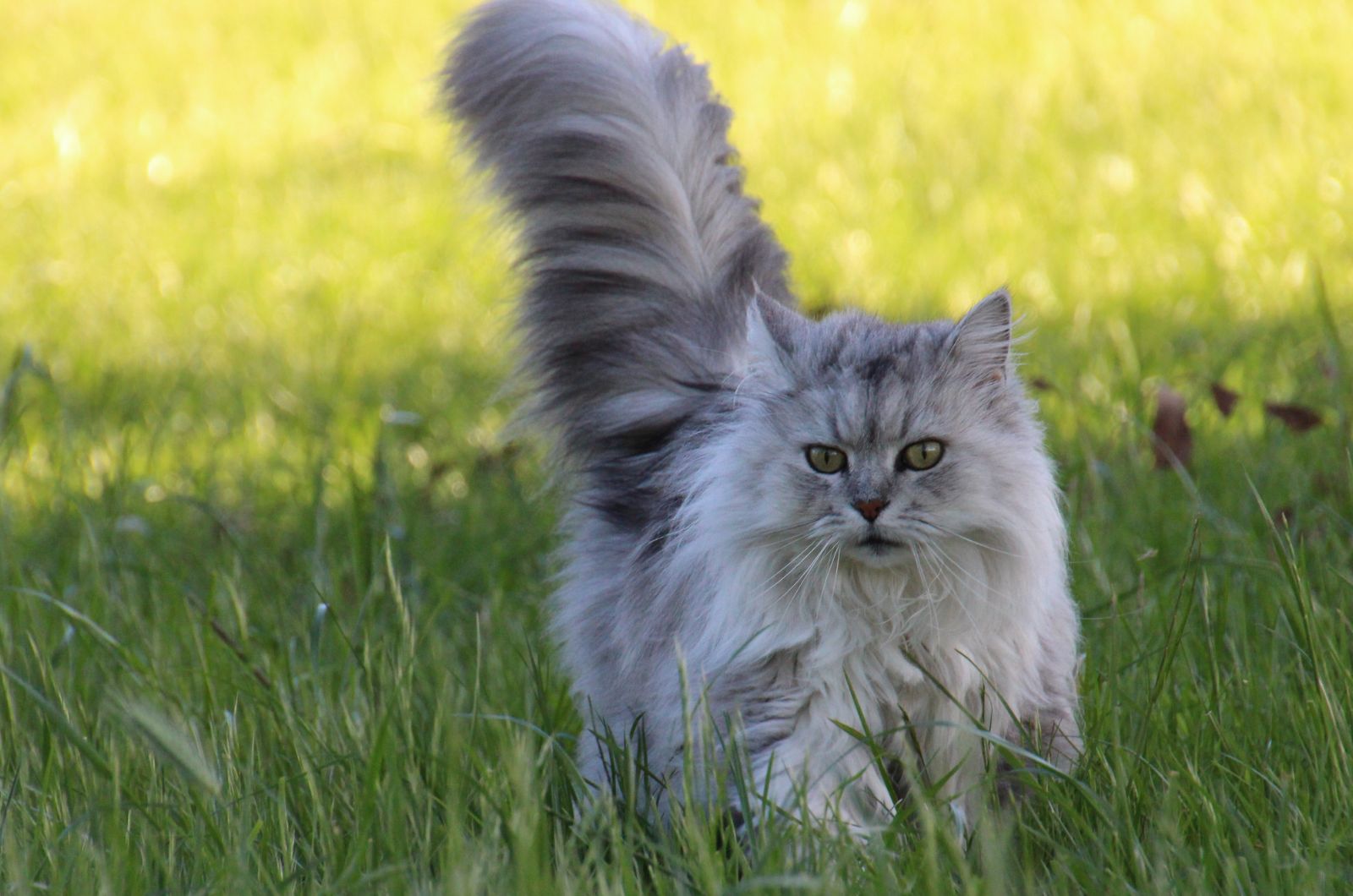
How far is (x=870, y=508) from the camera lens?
8.46 feet

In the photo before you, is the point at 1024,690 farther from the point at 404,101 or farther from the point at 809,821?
the point at 404,101

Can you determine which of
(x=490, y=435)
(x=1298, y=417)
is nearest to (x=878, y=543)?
(x=1298, y=417)

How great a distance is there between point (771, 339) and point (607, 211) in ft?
2.62

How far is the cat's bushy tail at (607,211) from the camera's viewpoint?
3.42m

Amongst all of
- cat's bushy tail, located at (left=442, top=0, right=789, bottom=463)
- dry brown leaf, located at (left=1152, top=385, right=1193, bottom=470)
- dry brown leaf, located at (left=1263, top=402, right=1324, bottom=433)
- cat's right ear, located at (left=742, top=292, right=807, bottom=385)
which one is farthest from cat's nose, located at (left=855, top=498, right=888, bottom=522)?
dry brown leaf, located at (left=1263, top=402, right=1324, bottom=433)

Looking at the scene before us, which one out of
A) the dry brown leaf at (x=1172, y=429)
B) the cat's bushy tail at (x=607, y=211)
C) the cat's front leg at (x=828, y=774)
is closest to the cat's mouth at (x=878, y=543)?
the cat's front leg at (x=828, y=774)

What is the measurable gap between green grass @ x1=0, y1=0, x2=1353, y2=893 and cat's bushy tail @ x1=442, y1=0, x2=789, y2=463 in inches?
9.1

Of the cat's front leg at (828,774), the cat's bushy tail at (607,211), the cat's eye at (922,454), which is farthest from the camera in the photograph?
the cat's bushy tail at (607,211)

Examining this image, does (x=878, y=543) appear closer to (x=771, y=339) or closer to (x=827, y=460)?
(x=827, y=460)

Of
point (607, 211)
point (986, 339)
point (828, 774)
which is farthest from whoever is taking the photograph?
point (607, 211)

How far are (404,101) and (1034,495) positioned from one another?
9915 mm

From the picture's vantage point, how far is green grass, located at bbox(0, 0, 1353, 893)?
237cm

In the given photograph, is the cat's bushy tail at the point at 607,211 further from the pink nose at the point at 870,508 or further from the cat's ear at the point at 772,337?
the pink nose at the point at 870,508

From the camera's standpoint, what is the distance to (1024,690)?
2703 millimetres
